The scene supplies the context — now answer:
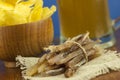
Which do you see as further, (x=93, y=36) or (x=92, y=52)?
(x=93, y=36)

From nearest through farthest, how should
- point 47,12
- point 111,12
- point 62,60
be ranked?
point 62,60, point 47,12, point 111,12

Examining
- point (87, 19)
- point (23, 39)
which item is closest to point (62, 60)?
point (23, 39)

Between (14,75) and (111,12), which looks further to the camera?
(111,12)

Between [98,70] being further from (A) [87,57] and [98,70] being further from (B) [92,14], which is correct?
(B) [92,14]

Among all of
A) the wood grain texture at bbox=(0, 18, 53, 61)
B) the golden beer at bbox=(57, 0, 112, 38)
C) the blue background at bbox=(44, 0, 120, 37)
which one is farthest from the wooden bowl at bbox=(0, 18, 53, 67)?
the blue background at bbox=(44, 0, 120, 37)

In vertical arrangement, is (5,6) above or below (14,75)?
above

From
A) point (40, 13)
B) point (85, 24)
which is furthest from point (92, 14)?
point (40, 13)

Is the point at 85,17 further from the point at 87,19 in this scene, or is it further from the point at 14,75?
the point at 14,75

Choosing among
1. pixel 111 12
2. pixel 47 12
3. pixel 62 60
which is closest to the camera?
pixel 62 60

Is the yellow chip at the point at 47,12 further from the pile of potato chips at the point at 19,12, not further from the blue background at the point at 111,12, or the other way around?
the blue background at the point at 111,12
